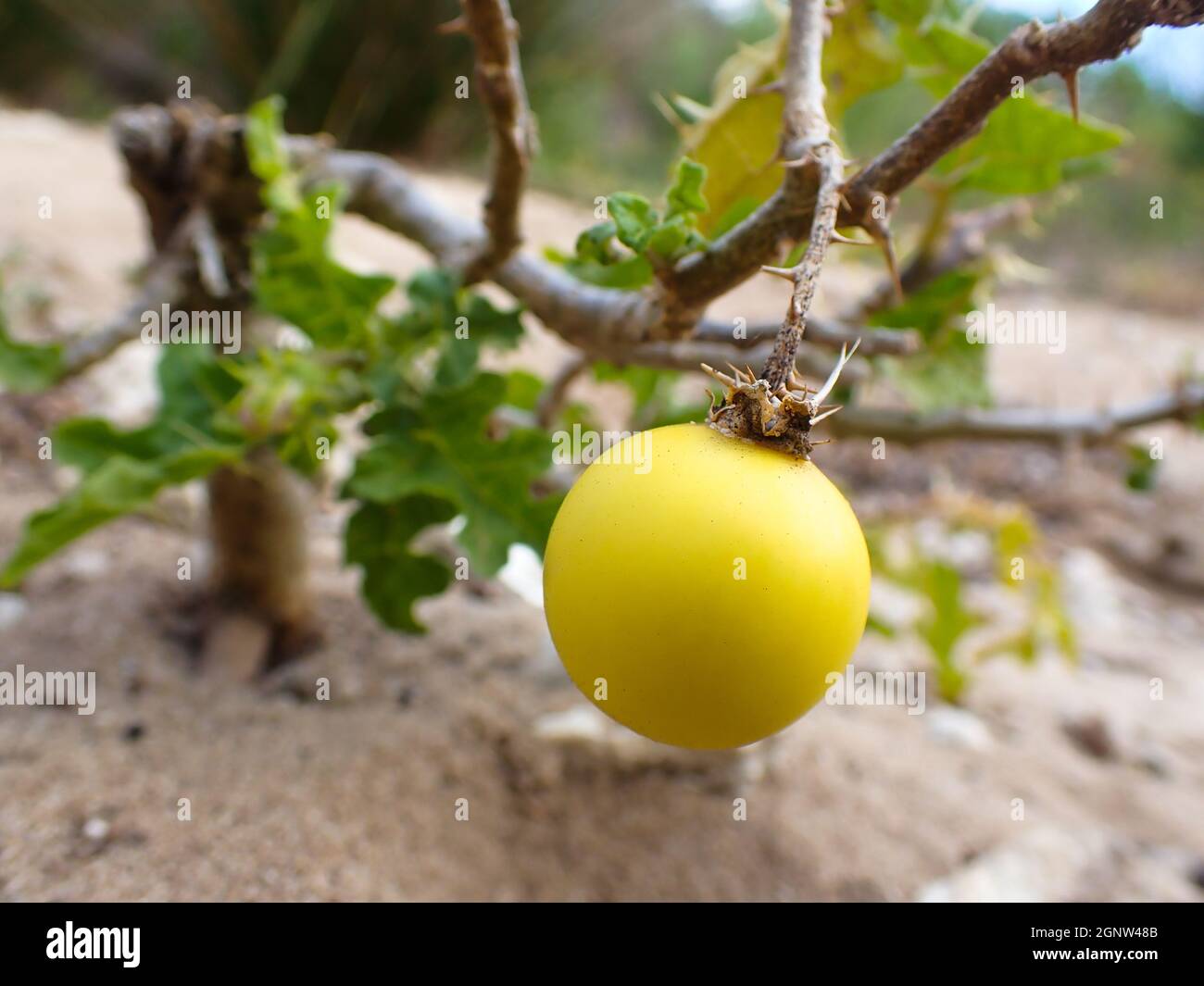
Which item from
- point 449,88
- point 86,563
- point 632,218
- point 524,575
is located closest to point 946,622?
point 524,575

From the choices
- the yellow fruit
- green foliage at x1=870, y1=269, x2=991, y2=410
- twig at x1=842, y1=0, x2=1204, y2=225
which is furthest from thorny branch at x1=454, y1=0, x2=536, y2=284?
green foliage at x1=870, y1=269, x2=991, y2=410

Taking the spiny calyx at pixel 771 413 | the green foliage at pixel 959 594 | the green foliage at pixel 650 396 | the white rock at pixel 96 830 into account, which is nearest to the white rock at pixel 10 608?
the white rock at pixel 96 830

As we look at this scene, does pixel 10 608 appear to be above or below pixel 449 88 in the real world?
below

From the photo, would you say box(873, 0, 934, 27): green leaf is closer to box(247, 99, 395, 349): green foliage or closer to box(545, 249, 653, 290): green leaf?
box(545, 249, 653, 290): green leaf

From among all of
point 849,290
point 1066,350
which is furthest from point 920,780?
point 1066,350

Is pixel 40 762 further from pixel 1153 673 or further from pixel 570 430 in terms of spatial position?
pixel 1153 673

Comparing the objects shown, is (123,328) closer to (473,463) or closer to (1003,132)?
(473,463)
